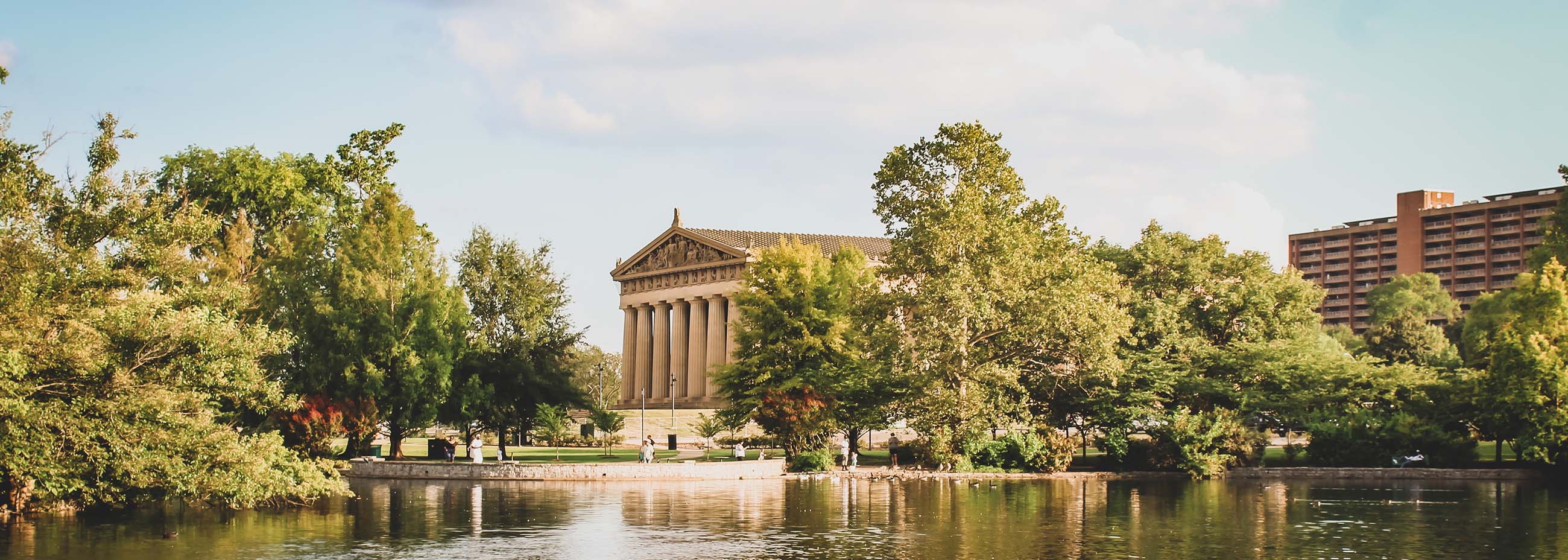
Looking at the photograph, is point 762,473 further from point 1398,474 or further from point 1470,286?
point 1470,286

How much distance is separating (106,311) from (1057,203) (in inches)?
1570

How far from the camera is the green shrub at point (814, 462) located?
58.9m

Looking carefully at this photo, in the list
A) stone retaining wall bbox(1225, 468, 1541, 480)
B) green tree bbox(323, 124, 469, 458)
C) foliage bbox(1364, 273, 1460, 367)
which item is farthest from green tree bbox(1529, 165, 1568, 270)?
green tree bbox(323, 124, 469, 458)

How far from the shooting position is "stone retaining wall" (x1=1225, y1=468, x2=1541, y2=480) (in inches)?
2319

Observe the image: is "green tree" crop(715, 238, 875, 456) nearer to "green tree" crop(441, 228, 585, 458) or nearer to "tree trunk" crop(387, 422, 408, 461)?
"green tree" crop(441, 228, 585, 458)

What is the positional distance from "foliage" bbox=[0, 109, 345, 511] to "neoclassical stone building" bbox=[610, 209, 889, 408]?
59261 mm

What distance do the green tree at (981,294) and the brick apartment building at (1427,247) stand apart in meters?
102

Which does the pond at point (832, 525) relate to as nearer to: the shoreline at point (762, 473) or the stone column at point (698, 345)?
the shoreline at point (762, 473)

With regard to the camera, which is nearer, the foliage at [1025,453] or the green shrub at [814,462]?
the green shrub at [814,462]

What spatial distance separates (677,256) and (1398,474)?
183 ft

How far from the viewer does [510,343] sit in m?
67.1

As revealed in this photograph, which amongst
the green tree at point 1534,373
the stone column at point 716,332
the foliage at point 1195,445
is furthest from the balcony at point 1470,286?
the foliage at point 1195,445

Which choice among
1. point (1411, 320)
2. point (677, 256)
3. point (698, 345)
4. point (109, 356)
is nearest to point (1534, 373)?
point (109, 356)

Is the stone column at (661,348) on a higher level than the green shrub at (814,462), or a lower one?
higher
